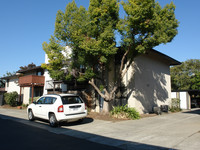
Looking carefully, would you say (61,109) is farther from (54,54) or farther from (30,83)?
(30,83)

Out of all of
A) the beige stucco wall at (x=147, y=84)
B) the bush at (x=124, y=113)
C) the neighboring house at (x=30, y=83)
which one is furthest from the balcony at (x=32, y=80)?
the bush at (x=124, y=113)

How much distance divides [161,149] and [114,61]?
1163cm

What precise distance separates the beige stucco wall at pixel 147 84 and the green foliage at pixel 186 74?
20.5m

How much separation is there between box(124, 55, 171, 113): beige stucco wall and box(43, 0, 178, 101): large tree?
316cm

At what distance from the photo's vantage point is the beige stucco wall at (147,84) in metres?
15.3

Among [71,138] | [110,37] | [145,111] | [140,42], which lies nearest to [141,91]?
[145,111]

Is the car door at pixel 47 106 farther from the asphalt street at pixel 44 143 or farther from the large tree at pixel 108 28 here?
the large tree at pixel 108 28

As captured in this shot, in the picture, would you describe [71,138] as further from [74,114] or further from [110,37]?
[110,37]

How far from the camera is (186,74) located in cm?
3944

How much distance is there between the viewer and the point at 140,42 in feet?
38.2

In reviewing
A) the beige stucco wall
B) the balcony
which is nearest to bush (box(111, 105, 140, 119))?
the beige stucco wall

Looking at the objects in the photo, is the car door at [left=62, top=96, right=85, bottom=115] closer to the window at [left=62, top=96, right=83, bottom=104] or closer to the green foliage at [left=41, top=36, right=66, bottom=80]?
the window at [left=62, top=96, right=83, bottom=104]

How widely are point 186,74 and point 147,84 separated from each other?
27200 millimetres

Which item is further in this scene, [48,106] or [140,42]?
[140,42]
